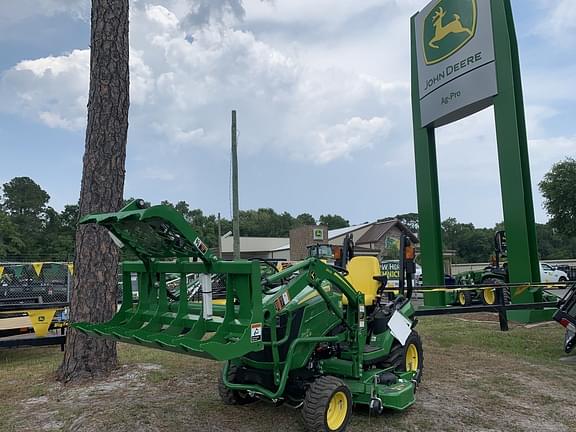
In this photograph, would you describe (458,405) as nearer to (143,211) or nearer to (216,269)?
(216,269)

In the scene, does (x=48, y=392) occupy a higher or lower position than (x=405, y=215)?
lower

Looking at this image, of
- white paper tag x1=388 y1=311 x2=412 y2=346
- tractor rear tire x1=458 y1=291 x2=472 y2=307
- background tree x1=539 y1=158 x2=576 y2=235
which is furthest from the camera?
background tree x1=539 y1=158 x2=576 y2=235

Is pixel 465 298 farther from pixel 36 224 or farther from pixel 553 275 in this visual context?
pixel 36 224

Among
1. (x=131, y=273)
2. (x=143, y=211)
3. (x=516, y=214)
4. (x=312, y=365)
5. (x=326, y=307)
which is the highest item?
(x=516, y=214)

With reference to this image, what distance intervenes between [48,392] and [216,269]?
3.40 m

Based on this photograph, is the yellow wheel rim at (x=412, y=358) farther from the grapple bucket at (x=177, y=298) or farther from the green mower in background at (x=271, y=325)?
the grapple bucket at (x=177, y=298)

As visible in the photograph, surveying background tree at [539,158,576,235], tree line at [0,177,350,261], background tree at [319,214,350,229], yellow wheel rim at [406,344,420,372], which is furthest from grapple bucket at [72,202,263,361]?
background tree at [319,214,350,229]

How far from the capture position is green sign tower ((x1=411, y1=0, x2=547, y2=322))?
12.0 m

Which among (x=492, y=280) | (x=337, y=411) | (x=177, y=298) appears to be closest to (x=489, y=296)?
(x=492, y=280)

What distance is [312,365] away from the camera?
4648mm

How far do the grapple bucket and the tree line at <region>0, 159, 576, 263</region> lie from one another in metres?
16.6

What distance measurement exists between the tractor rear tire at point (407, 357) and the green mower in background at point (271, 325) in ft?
0.07

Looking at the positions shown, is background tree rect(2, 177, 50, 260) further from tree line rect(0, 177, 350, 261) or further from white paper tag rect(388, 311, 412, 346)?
white paper tag rect(388, 311, 412, 346)

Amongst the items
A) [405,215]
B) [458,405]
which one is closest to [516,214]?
[458,405]
